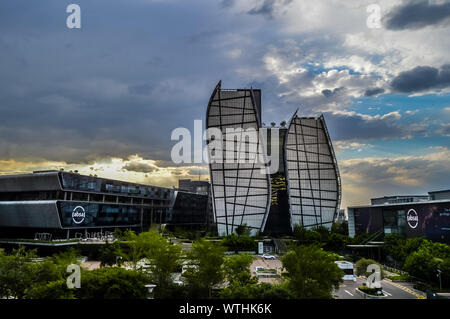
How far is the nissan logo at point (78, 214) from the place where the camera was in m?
66.2

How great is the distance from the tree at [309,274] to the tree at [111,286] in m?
12.0

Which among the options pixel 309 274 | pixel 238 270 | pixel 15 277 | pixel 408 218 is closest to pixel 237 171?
pixel 408 218

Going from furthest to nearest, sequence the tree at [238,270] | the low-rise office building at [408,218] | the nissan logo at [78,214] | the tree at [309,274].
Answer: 1. the nissan logo at [78,214]
2. the low-rise office building at [408,218]
3. the tree at [238,270]
4. the tree at [309,274]

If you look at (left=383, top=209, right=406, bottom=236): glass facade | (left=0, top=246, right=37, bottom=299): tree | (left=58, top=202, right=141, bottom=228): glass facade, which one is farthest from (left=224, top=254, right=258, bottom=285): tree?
(left=58, top=202, right=141, bottom=228): glass facade

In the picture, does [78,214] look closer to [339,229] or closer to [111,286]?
[111,286]

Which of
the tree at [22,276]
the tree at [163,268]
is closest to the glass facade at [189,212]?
the tree at [163,268]

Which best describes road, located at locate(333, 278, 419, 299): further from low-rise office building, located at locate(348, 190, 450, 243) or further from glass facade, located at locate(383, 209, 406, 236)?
glass facade, located at locate(383, 209, 406, 236)

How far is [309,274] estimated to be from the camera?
28.8 metres

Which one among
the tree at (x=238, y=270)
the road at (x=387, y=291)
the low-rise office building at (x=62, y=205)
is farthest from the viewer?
the low-rise office building at (x=62, y=205)

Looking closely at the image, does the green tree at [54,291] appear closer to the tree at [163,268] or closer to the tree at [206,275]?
the tree at [163,268]

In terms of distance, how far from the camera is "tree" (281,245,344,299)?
27203 millimetres

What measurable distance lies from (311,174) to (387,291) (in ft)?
170
